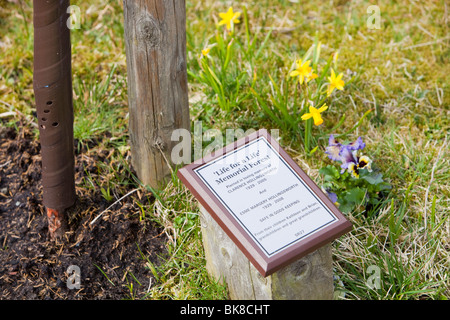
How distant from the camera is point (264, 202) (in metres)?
2.17

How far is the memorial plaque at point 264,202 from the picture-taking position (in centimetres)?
207

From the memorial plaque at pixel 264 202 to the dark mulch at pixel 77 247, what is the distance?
74cm

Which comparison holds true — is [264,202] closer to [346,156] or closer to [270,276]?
[270,276]

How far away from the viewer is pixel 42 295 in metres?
2.61

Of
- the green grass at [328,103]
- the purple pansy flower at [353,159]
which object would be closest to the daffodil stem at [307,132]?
the green grass at [328,103]

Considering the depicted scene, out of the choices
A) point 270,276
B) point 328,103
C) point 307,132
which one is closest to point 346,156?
point 307,132

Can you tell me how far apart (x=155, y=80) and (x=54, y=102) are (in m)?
0.47

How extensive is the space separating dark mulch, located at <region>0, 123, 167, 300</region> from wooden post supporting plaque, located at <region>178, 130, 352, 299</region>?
0.61 m

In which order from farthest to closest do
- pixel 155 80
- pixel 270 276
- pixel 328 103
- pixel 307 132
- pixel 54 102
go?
pixel 328 103, pixel 307 132, pixel 155 80, pixel 54 102, pixel 270 276

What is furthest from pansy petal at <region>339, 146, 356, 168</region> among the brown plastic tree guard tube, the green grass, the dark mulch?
the brown plastic tree guard tube

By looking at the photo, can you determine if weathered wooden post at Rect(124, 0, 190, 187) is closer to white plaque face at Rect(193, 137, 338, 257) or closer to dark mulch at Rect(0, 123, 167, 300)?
dark mulch at Rect(0, 123, 167, 300)
